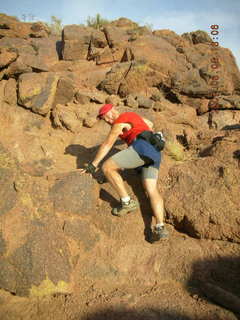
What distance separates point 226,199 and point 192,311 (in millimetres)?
1634

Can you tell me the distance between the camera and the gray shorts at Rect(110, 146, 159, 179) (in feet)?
12.1

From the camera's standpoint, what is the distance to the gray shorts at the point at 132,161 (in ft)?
12.1

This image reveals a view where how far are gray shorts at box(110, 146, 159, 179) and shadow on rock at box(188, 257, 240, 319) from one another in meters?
1.39

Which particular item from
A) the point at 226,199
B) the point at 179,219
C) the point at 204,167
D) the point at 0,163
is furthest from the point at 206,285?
the point at 0,163

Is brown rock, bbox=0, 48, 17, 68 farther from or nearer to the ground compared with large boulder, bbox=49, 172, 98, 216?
farther from the ground

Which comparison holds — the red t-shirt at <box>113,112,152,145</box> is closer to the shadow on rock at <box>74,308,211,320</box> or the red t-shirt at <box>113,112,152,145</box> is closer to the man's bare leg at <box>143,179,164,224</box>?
the man's bare leg at <box>143,179,164,224</box>

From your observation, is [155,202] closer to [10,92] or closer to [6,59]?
[10,92]

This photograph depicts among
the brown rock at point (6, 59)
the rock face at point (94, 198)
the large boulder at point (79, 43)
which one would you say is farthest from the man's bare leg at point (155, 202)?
the large boulder at point (79, 43)

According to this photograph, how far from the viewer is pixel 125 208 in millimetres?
3756

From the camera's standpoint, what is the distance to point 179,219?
12.5 feet

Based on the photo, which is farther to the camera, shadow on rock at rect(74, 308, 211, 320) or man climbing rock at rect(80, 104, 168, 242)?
man climbing rock at rect(80, 104, 168, 242)

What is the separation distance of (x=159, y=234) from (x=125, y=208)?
2.08 feet
